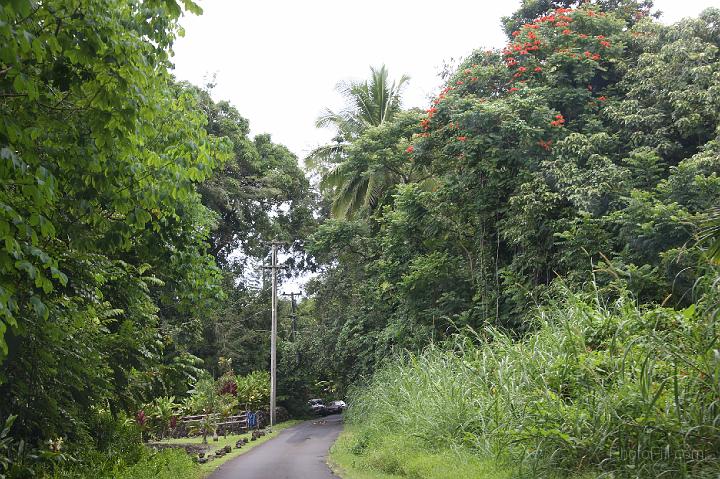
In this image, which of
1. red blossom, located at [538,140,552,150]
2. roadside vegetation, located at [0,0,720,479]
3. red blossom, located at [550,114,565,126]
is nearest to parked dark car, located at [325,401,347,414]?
roadside vegetation, located at [0,0,720,479]

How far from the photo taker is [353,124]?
2800cm

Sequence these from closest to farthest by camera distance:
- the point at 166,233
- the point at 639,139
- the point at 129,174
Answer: the point at 129,174 < the point at 166,233 < the point at 639,139

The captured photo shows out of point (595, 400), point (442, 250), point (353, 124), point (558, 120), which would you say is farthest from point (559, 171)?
point (353, 124)

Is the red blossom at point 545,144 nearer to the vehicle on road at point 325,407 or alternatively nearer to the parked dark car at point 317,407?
the vehicle on road at point 325,407

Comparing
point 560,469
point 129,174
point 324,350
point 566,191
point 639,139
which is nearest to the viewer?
point 129,174

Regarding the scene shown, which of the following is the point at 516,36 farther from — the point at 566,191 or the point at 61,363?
the point at 61,363

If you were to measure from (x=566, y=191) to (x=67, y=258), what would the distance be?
33.3 ft

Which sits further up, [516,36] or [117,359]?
Answer: [516,36]

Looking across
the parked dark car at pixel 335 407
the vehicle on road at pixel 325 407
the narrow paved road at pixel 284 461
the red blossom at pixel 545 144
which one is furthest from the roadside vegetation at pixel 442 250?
the parked dark car at pixel 335 407

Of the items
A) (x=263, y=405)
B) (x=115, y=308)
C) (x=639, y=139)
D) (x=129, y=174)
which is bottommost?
(x=263, y=405)

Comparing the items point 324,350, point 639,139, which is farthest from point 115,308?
point 324,350

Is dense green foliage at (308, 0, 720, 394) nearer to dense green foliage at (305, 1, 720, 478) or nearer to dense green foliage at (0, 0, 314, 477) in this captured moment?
dense green foliage at (305, 1, 720, 478)

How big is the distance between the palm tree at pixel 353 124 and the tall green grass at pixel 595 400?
51.8 feet

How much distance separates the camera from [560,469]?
23.9ft
